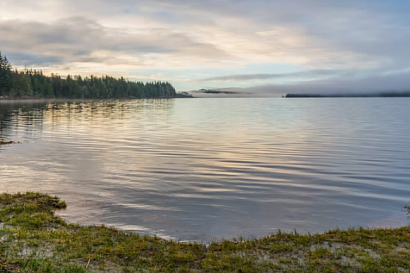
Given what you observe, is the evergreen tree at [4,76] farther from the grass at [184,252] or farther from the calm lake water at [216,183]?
the grass at [184,252]

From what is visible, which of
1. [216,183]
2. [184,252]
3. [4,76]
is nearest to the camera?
[184,252]

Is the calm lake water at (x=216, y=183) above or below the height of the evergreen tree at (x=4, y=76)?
below

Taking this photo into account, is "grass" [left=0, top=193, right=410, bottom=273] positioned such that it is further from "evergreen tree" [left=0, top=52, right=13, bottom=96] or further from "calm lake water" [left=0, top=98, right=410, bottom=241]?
"evergreen tree" [left=0, top=52, right=13, bottom=96]

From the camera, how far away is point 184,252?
326 inches

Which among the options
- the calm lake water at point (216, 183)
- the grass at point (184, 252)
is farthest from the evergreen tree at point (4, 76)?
the grass at point (184, 252)

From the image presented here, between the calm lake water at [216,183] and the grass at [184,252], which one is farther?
the calm lake water at [216,183]

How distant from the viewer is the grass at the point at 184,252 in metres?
7.30

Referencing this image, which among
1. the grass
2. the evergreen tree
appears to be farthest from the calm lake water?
the evergreen tree

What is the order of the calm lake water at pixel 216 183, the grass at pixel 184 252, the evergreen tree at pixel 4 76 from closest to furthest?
the grass at pixel 184 252, the calm lake water at pixel 216 183, the evergreen tree at pixel 4 76

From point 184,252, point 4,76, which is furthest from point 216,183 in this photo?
point 4,76

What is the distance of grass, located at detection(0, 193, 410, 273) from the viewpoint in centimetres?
730

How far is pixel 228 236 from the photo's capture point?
33.3ft

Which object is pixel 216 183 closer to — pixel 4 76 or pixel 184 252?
pixel 184 252

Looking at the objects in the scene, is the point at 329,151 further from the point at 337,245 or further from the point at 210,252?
the point at 210,252
